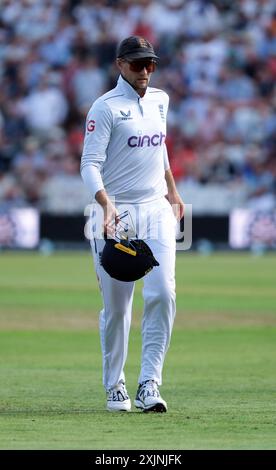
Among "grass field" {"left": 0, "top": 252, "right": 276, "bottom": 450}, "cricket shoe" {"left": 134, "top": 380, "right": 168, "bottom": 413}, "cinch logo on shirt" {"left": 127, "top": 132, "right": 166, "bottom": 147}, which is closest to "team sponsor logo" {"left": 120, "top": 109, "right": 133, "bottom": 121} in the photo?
"cinch logo on shirt" {"left": 127, "top": 132, "right": 166, "bottom": 147}

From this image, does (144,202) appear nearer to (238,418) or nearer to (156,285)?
(156,285)

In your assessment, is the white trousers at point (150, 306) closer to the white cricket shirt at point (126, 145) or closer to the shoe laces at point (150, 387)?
the shoe laces at point (150, 387)

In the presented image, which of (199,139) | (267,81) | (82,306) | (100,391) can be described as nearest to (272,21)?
(267,81)

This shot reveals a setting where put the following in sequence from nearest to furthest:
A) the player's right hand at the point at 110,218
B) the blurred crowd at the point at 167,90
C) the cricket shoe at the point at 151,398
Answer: the player's right hand at the point at 110,218 → the cricket shoe at the point at 151,398 → the blurred crowd at the point at 167,90

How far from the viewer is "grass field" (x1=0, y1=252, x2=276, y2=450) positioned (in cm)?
611

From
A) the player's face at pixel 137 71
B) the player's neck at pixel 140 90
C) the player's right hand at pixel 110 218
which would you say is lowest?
the player's right hand at pixel 110 218

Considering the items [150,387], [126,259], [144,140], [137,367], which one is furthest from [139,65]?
[137,367]

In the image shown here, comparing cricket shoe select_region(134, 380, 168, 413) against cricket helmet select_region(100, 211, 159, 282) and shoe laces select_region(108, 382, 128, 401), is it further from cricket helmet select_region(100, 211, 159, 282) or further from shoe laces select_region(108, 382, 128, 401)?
cricket helmet select_region(100, 211, 159, 282)

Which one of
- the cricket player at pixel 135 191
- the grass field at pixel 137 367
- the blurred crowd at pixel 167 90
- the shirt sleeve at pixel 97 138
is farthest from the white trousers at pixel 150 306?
the blurred crowd at pixel 167 90

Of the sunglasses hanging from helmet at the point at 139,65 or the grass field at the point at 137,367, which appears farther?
the sunglasses hanging from helmet at the point at 139,65

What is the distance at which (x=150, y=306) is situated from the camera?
7020 mm

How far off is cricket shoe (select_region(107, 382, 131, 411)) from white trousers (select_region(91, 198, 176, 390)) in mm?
34

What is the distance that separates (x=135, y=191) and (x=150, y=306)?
68 centimetres

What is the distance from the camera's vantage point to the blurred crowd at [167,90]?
26.0 metres
